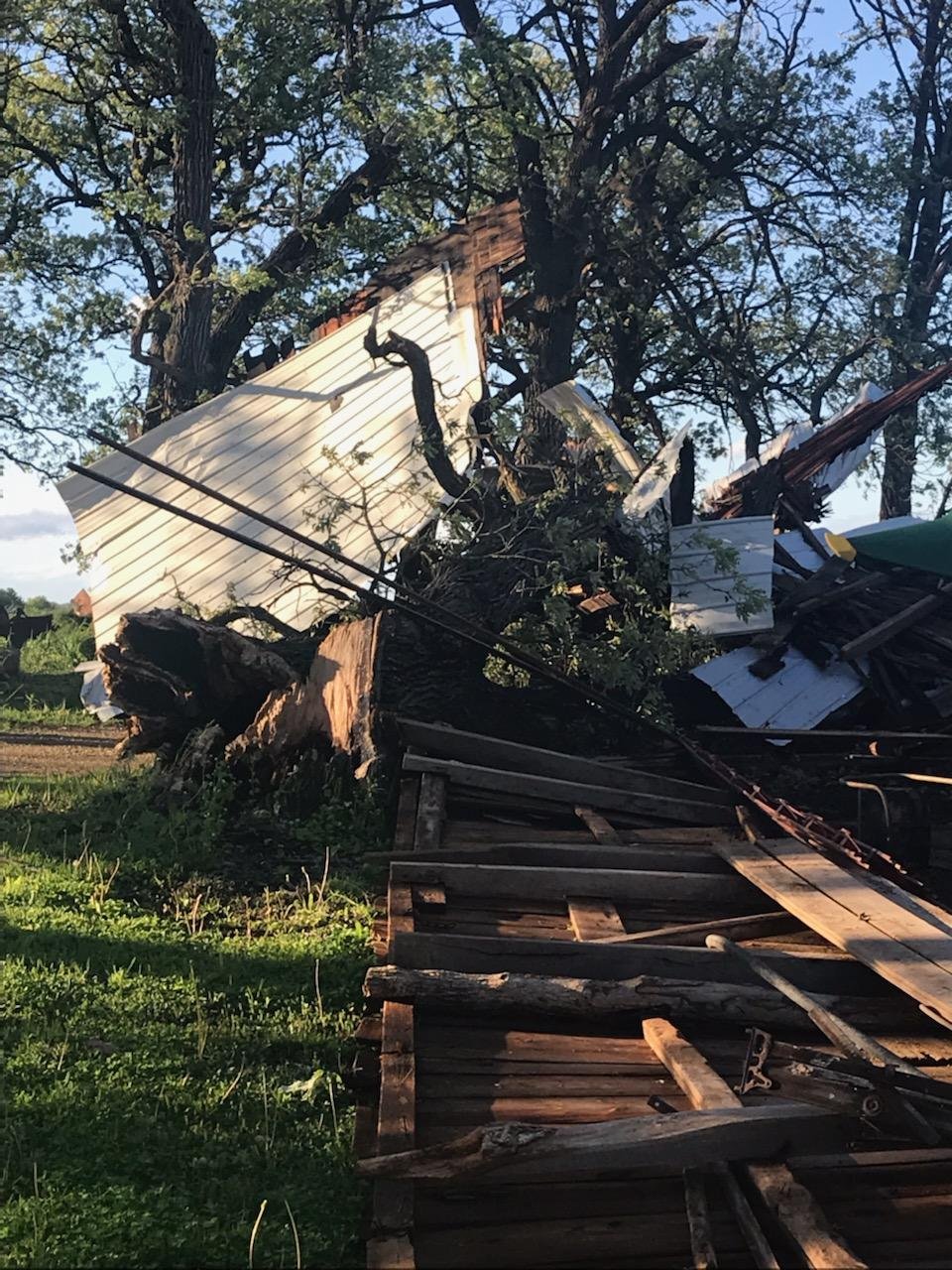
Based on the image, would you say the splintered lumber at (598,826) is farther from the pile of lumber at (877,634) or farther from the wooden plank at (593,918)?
the pile of lumber at (877,634)

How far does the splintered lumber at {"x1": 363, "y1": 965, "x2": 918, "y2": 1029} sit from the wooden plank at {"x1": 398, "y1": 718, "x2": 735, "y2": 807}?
4362 mm

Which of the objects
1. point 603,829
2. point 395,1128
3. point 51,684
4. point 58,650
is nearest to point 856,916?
point 603,829

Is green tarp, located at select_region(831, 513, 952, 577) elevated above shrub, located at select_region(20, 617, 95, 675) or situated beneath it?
elevated above

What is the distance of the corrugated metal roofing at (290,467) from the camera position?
40.0 ft

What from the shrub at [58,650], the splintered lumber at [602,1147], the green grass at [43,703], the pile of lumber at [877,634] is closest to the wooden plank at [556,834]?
the pile of lumber at [877,634]

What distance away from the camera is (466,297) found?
1407 centimetres

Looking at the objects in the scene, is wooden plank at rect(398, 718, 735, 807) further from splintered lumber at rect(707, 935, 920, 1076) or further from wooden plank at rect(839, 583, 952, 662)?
splintered lumber at rect(707, 935, 920, 1076)

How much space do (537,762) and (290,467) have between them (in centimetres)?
573

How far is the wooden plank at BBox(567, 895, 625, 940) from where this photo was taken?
5816 millimetres

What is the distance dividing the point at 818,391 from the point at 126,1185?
53.3 ft

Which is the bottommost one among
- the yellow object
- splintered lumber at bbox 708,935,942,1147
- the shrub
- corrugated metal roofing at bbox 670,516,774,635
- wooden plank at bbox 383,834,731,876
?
splintered lumber at bbox 708,935,942,1147

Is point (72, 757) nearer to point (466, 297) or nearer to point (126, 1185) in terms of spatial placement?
point (466, 297)

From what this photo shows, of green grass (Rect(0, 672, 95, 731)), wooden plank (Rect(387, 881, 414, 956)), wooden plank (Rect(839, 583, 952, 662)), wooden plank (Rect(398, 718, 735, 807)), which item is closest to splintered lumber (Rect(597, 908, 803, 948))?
wooden plank (Rect(387, 881, 414, 956))

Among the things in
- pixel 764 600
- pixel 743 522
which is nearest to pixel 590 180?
pixel 743 522
